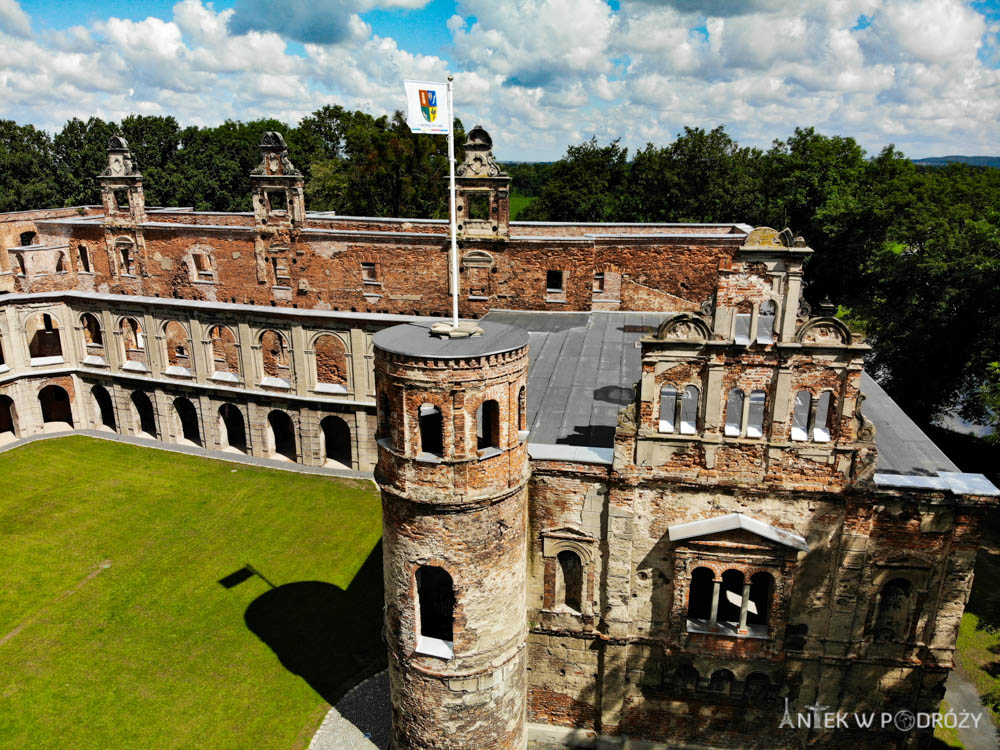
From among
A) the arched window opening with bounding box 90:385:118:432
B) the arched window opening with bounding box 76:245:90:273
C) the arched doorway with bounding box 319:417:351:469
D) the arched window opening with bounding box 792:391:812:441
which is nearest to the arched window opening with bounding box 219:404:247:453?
the arched doorway with bounding box 319:417:351:469

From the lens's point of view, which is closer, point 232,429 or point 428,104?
point 428,104

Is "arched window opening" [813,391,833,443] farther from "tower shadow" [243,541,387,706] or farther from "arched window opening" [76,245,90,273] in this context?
"arched window opening" [76,245,90,273]

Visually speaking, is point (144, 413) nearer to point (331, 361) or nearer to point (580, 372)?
point (331, 361)

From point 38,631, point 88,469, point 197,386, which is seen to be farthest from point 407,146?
point 38,631

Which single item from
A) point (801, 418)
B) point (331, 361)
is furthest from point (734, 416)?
point (331, 361)

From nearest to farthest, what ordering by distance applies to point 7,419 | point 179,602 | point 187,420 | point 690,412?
point 690,412 < point 179,602 < point 7,419 < point 187,420

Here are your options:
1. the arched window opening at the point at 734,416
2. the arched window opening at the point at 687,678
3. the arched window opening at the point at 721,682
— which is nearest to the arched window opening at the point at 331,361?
the arched window opening at the point at 734,416
